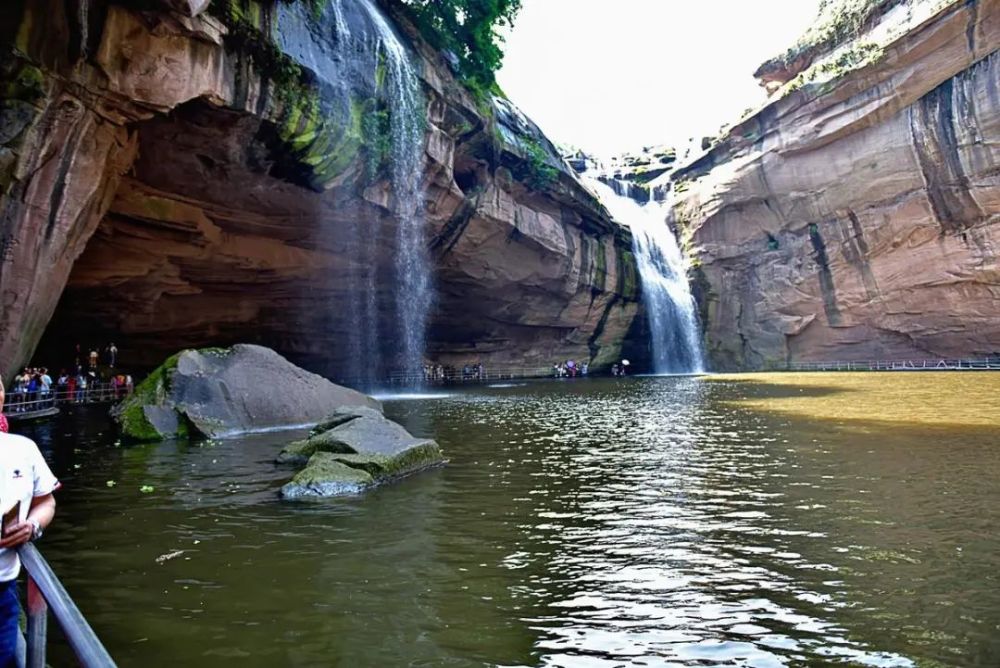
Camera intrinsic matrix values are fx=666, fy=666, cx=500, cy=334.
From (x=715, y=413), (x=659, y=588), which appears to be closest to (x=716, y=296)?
(x=715, y=413)

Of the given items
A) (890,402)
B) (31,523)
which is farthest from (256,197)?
(31,523)

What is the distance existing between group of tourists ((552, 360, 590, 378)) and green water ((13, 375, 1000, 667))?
35113mm

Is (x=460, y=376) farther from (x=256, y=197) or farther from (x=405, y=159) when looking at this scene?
(x=256, y=197)

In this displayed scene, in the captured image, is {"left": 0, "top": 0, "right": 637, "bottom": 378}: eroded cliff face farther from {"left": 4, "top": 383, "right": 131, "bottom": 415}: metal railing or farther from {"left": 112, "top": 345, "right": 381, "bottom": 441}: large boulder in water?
{"left": 112, "top": 345, "right": 381, "bottom": 441}: large boulder in water

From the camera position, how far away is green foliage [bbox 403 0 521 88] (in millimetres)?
27208

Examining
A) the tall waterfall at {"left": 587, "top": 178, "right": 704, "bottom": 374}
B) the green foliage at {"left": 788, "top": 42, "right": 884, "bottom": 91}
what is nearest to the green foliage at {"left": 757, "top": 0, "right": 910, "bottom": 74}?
the green foliage at {"left": 788, "top": 42, "right": 884, "bottom": 91}

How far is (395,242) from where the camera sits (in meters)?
30.2

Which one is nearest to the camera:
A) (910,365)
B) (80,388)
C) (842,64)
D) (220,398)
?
(220,398)

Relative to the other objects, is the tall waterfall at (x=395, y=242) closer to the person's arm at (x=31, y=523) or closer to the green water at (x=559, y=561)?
the green water at (x=559, y=561)

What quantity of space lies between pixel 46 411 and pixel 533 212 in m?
24.4

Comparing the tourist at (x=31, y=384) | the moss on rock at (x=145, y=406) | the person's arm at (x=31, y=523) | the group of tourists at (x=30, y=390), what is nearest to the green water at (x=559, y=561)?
the person's arm at (x=31, y=523)

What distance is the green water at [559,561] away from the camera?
4137 mm

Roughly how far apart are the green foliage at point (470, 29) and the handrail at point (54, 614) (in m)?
28.0

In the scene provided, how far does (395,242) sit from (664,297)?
23.0 m
